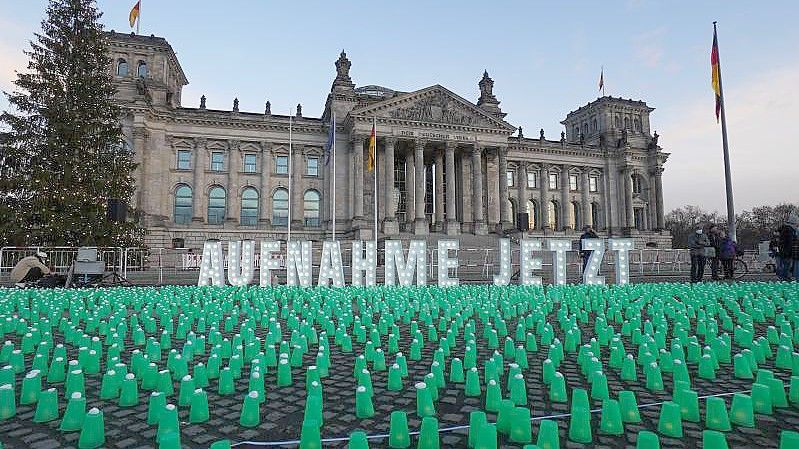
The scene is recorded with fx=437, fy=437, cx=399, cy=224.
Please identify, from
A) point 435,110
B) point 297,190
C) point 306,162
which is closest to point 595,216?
point 435,110

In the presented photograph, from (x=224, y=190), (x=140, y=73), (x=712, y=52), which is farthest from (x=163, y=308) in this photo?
(x=140, y=73)

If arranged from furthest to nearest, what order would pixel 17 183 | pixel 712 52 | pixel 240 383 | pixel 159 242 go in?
1. pixel 159 242
2. pixel 17 183
3. pixel 712 52
4. pixel 240 383

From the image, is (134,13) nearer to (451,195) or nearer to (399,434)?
(451,195)

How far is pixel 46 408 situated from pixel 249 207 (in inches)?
1747

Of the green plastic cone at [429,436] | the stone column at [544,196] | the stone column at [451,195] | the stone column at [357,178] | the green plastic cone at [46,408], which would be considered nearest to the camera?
the green plastic cone at [429,436]

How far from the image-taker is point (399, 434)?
8.87 ft

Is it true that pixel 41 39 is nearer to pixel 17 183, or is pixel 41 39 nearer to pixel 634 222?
pixel 17 183

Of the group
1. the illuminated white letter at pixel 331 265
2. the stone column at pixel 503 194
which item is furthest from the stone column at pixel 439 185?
the illuminated white letter at pixel 331 265

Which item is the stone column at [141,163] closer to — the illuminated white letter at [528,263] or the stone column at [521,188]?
the illuminated white letter at [528,263]

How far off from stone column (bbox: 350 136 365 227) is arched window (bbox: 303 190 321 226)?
5.08m

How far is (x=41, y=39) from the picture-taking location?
82.6ft

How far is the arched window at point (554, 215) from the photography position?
57781mm

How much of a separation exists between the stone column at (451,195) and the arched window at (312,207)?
45.4 feet

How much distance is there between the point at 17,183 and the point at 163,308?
20624mm
